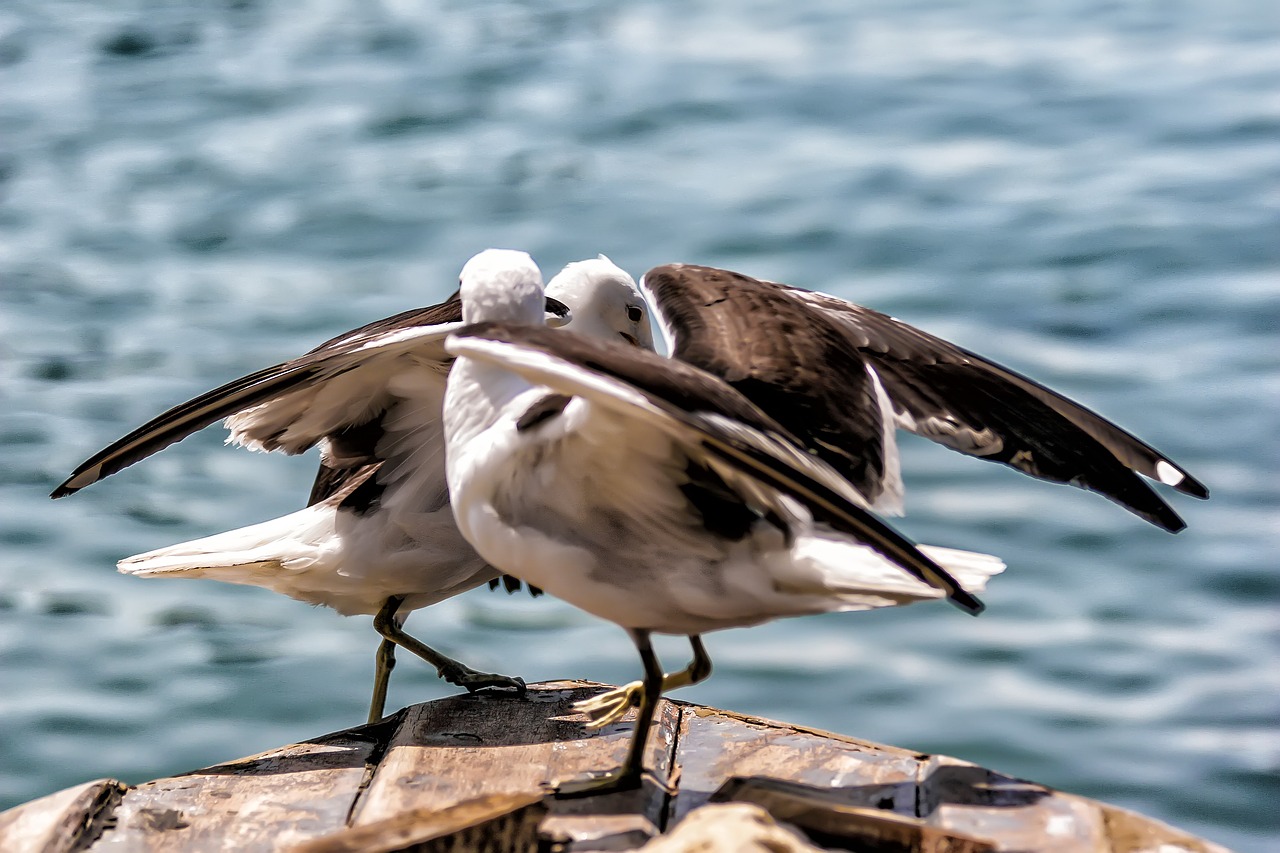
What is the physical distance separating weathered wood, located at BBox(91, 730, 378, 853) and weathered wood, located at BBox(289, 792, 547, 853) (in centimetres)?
21

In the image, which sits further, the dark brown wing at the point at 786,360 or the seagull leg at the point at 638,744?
the dark brown wing at the point at 786,360

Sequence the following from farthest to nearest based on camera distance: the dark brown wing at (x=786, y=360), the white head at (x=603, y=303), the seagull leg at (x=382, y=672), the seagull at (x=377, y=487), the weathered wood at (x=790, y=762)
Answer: the seagull leg at (x=382, y=672) → the white head at (x=603, y=303) → the seagull at (x=377, y=487) → the dark brown wing at (x=786, y=360) → the weathered wood at (x=790, y=762)

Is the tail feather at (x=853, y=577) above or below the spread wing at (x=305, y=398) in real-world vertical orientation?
below

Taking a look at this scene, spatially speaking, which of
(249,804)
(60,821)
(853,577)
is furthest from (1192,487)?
(60,821)

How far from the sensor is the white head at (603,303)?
3.72m

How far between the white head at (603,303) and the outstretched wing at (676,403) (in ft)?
4.39

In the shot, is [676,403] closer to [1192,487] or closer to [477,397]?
[477,397]

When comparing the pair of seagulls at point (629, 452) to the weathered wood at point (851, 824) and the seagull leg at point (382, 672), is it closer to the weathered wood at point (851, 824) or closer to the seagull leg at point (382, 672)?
the seagull leg at point (382, 672)

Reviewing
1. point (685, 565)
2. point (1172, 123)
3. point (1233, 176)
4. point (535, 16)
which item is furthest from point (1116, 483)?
point (535, 16)

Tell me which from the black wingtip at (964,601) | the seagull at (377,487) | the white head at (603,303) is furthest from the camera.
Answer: the white head at (603,303)

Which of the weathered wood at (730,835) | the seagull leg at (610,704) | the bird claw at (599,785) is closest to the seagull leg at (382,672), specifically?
the seagull leg at (610,704)

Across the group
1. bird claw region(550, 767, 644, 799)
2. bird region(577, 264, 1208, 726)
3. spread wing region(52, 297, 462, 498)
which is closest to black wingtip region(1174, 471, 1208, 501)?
bird region(577, 264, 1208, 726)

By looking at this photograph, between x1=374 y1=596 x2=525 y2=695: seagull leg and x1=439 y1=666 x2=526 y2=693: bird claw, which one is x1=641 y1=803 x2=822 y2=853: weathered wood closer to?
x1=439 y1=666 x2=526 y2=693: bird claw

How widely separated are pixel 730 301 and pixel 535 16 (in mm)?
9448
